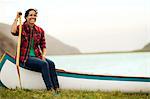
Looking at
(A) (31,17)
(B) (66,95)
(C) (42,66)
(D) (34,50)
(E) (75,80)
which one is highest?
(A) (31,17)

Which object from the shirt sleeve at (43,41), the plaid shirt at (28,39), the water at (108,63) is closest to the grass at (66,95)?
the water at (108,63)

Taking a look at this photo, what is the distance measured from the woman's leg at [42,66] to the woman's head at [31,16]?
0.45 m

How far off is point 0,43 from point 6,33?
0.14 metres

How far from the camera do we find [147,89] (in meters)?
5.79

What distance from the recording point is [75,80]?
5.91 m

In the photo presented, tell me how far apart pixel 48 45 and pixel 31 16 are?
1.32ft

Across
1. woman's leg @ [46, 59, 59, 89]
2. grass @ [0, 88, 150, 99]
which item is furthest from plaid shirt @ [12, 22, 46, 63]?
grass @ [0, 88, 150, 99]

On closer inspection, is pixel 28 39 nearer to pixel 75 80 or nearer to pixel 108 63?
pixel 75 80

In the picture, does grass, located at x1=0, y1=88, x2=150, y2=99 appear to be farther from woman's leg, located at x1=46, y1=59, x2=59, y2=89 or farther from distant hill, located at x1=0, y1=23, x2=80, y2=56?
distant hill, located at x1=0, y1=23, x2=80, y2=56

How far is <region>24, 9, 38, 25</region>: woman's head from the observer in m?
5.91

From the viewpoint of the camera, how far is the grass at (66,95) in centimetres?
567

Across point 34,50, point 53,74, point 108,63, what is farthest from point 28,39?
point 108,63

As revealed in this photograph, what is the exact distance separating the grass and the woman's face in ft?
2.75

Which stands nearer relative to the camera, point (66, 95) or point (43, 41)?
point (66, 95)
